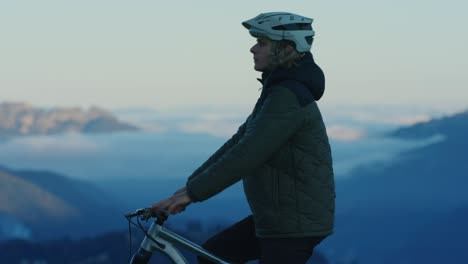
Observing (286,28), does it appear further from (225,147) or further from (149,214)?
(149,214)

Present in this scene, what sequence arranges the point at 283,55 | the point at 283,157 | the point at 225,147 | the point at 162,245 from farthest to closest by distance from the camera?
the point at 225,147, the point at 162,245, the point at 283,55, the point at 283,157

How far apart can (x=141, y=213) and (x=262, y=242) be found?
2.76ft

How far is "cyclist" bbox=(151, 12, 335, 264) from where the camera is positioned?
6.03 metres

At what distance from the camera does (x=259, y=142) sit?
236 inches

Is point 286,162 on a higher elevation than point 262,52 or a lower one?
lower

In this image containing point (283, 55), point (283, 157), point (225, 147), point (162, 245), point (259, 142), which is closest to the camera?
point (259, 142)

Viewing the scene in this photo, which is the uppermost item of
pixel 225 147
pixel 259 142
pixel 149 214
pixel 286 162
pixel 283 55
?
pixel 283 55

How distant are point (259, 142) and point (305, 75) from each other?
1.81 ft

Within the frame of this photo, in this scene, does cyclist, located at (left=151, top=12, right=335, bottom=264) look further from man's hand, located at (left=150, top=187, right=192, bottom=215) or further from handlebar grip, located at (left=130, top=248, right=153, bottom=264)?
handlebar grip, located at (left=130, top=248, right=153, bottom=264)

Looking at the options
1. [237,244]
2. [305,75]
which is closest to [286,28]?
[305,75]

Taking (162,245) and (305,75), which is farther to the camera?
(162,245)

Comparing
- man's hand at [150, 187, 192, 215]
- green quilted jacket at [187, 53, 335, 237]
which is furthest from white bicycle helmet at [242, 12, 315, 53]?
man's hand at [150, 187, 192, 215]

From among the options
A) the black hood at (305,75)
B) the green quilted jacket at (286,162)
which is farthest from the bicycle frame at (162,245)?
the black hood at (305,75)

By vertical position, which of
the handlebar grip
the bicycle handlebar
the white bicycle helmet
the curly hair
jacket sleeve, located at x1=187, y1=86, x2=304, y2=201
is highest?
the white bicycle helmet
